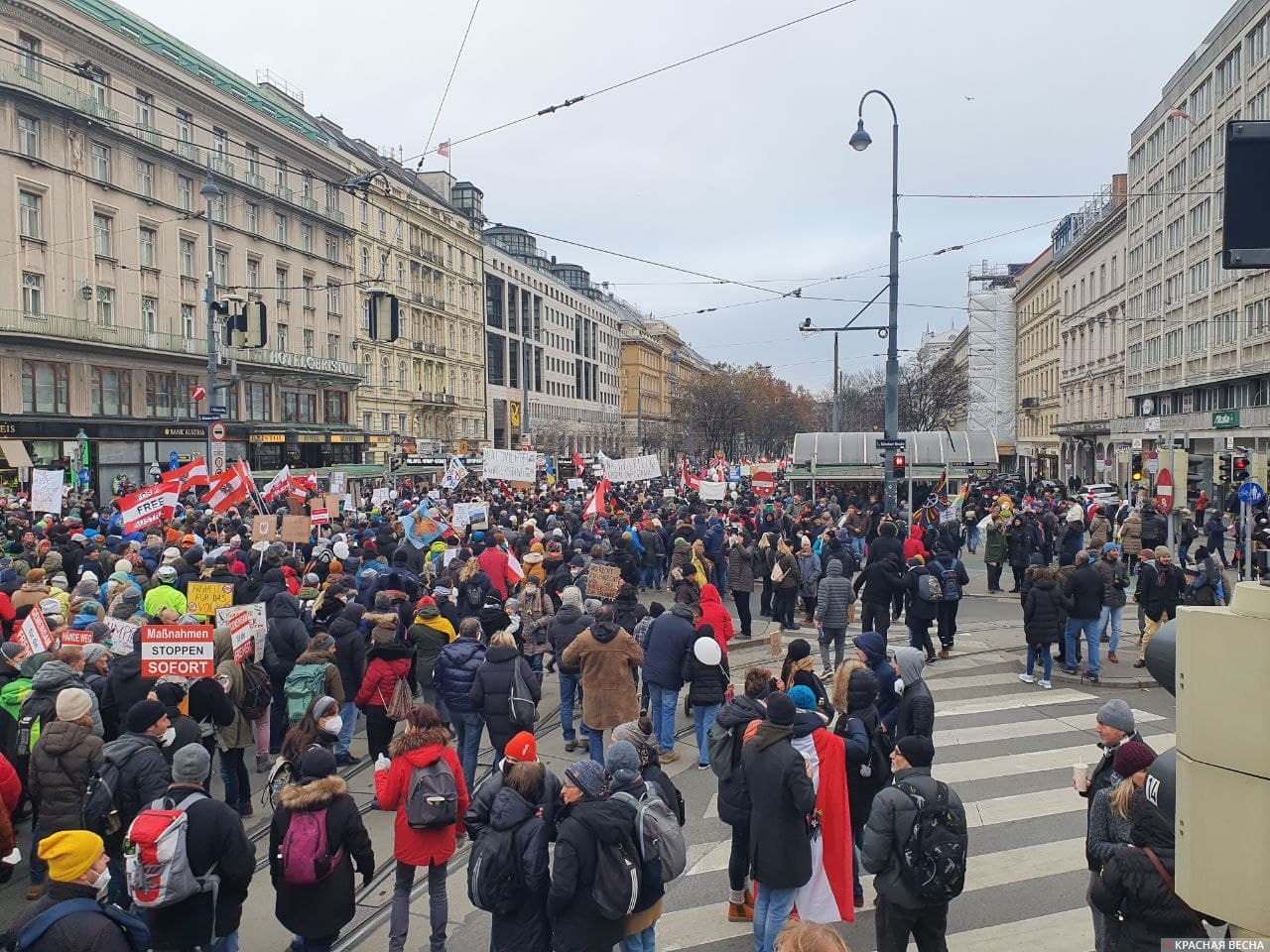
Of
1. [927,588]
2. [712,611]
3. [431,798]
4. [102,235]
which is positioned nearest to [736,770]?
[431,798]

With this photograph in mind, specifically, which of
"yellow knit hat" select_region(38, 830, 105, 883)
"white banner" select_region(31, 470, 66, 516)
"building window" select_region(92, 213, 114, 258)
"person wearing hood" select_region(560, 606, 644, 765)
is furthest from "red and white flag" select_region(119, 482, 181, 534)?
"building window" select_region(92, 213, 114, 258)

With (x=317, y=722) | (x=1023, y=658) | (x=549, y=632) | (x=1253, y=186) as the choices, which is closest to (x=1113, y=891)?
(x=1253, y=186)

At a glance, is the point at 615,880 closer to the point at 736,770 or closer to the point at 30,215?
the point at 736,770

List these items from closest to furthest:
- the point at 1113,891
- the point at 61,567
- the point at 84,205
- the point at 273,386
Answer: the point at 1113,891 → the point at 61,567 → the point at 84,205 → the point at 273,386

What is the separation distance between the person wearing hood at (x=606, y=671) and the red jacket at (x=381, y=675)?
1548 millimetres

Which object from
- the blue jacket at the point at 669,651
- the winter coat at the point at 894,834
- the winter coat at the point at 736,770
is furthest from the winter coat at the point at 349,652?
the winter coat at the point at 894,834

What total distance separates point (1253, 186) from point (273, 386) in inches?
1980

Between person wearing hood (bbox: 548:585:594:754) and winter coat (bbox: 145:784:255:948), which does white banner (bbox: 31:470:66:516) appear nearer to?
person wearing hood (bbox: 548:585:594:754)

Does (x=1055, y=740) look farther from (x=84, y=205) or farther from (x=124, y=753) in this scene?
(x=84, y=205)

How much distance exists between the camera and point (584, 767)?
4.59 meters

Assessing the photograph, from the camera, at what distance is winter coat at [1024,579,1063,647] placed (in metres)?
11.1

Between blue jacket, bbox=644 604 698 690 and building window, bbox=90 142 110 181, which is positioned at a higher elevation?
building window, bbox=90 142 110 181

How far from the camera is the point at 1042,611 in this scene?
36.7 ft

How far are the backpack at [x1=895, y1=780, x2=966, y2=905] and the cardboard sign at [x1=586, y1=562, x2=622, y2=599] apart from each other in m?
7.60
